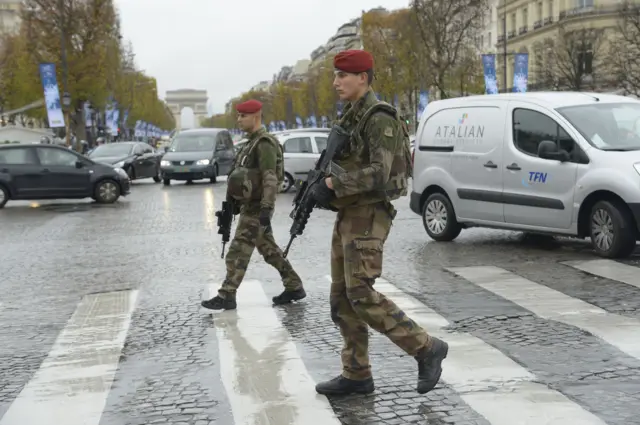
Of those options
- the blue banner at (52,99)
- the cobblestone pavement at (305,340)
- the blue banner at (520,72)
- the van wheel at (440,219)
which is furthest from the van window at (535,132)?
the blue banner at (520,72)

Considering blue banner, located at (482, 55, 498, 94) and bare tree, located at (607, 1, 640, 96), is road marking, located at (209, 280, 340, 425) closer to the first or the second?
blue banner, located at (482, 55, 498, 94)

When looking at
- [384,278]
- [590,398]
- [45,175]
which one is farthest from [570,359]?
[45,175]

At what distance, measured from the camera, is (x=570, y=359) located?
215 inches

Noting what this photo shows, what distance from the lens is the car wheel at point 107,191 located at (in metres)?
20.8

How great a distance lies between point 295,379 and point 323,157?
132cm

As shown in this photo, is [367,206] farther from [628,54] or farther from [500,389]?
[628,54]

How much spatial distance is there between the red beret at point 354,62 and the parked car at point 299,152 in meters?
17.7

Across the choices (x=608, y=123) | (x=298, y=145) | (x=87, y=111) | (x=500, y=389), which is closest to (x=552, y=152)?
(x=608, y=123)

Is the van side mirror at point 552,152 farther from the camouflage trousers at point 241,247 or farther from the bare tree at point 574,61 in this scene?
the bare tree at point 574,61

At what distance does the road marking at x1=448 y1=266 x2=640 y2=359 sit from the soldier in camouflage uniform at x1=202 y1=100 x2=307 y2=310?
2.16 m

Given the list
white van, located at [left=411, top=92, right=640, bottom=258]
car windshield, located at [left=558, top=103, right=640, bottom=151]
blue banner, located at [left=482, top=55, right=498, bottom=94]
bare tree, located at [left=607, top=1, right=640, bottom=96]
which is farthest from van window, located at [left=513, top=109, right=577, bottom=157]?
bare tree, located at [left=607, top=1, right=640, bottom=96]

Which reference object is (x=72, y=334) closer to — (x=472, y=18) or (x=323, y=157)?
(x=323, y=157)

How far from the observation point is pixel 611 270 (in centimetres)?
874

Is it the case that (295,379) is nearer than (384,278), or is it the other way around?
(295,379)
